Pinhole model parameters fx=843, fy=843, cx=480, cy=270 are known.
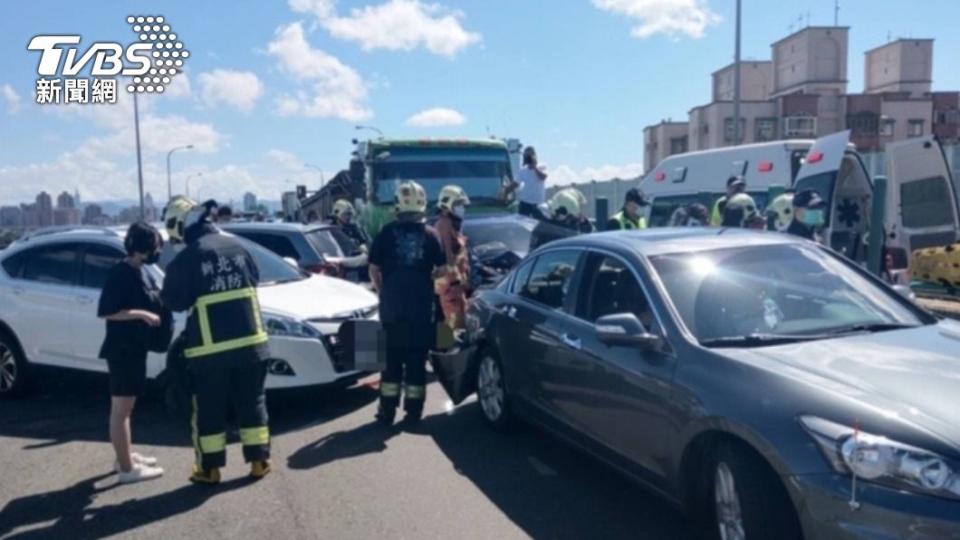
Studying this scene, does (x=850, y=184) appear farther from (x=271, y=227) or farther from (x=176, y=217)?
(x=176, y=217)

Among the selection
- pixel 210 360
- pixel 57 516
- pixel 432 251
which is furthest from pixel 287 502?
pixel 432 251

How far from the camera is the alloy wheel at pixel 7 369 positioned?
7906mm

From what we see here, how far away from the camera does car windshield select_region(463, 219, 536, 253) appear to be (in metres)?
10.7

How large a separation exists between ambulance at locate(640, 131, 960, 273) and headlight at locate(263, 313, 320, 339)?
6.28 m

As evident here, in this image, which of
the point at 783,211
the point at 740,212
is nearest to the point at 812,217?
the point at 740,212

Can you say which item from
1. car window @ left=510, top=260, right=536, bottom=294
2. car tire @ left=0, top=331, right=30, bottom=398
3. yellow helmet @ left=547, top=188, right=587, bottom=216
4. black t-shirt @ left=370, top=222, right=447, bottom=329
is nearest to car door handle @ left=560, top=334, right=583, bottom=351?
car window @ left=510, top=260, right=536, bottom=294

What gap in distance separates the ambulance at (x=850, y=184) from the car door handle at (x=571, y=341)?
5.45m

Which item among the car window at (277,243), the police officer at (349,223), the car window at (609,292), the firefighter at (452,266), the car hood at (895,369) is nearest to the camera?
the car hood at (895,369)

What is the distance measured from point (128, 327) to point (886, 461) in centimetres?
444

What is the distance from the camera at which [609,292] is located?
16.7 feet

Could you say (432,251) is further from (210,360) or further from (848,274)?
(848,274)

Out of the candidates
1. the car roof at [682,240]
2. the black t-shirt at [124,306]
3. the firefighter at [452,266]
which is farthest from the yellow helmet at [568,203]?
the black t-shirt at [124,306]

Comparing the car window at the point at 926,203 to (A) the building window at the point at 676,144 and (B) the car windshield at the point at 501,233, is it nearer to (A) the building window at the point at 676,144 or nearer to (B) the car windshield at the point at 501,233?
(B) the car windshield at the point at 501,233

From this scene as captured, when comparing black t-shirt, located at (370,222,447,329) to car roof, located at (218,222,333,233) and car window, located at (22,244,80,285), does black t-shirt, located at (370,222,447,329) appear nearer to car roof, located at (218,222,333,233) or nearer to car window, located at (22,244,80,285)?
car window, located at (22,244,80,285)
